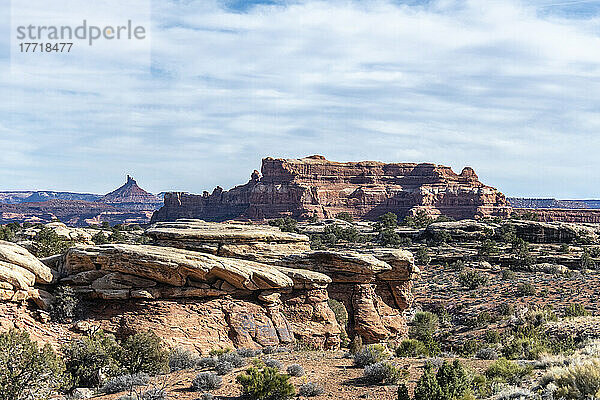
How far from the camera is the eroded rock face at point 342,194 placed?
146250mm

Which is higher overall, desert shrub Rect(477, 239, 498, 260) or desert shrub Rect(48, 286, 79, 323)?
desert shrub Rect(48, 286, 79, 323)

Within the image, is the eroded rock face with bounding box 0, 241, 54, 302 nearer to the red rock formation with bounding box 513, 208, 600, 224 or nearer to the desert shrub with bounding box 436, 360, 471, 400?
the desert shrub with bounding box 436, 360, 471, 400

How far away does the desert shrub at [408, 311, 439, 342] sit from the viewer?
28.7 meters

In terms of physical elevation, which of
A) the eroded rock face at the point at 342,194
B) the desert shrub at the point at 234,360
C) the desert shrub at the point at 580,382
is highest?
the eroded rock face at the point at 342,194

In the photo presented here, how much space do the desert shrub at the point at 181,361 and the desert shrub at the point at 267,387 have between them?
13.3 feet

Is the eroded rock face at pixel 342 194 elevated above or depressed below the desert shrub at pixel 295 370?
above

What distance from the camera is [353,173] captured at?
160250mm

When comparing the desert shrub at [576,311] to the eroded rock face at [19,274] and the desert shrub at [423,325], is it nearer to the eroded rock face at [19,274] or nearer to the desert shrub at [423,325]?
the desert shrub at [423,325]

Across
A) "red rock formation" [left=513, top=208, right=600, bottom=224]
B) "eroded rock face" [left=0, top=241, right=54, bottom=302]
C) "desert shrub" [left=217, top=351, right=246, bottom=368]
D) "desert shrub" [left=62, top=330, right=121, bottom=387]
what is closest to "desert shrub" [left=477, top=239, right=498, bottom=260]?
"desert shrub" [left=217, top=351, right=246, bottom=368]

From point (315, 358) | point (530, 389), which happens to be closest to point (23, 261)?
point (315, 358)

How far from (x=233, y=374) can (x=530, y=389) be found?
7.20 m

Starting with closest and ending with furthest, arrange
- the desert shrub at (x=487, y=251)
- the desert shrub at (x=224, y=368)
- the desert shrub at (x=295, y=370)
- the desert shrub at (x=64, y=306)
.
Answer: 1. the desert shrub at (x=295, y=370)
2. the desert shrub at (x=224, y=368)
3. the desert shrub at (x=64, y=306)
4. the desert shrub at (x=487, y=251)

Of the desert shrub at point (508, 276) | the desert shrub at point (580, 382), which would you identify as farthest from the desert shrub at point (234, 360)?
the desert shrub at point (508, 276)

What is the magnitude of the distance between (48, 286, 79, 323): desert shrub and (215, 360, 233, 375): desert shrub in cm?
643
